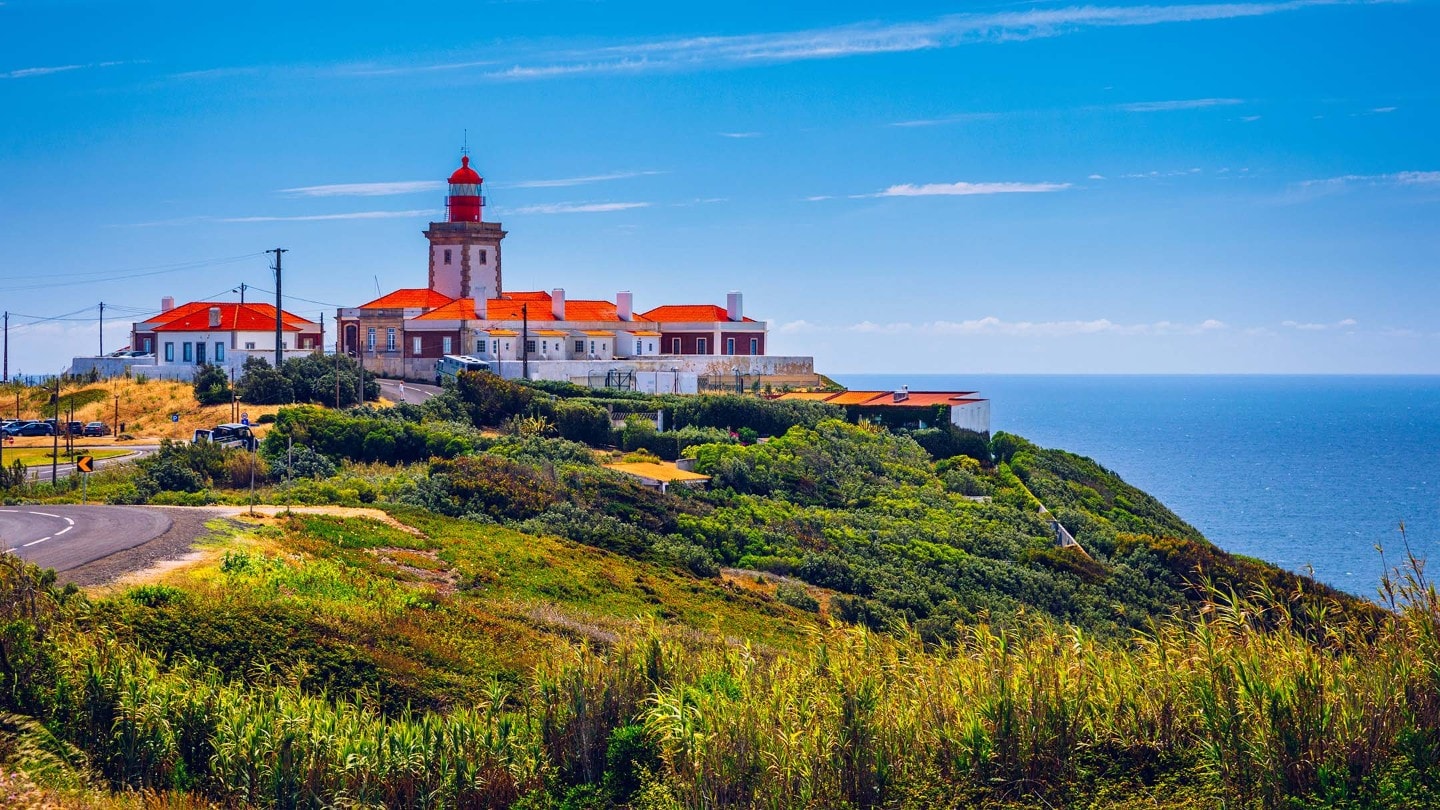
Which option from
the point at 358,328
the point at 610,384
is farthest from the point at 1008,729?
the point at 358,328

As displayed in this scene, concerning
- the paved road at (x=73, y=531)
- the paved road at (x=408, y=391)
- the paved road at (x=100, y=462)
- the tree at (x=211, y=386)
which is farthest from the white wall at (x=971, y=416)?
the paved road at (x=73, y=531)

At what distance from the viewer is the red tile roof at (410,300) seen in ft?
236

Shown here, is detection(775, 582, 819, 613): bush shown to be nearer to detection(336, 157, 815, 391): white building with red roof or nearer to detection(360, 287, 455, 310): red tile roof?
detection(336, 157, 815, 391): white building with red roof

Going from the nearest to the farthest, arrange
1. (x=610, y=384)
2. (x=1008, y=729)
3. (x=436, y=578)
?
(x=1008, y=729)
(x=436, y=578)
(x=610, y=384)

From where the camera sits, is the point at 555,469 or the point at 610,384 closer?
the point at 555,469

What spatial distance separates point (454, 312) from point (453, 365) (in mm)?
5495

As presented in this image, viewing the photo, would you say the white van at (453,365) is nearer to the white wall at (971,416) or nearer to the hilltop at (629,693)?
the white wall at (971,416)

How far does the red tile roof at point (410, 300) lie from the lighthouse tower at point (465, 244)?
1.21 m

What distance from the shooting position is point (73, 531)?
86.1ft

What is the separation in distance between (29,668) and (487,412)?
38.6 metres

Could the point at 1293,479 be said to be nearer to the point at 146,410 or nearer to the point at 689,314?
the point at 689,314

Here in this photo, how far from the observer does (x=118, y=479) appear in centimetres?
3772

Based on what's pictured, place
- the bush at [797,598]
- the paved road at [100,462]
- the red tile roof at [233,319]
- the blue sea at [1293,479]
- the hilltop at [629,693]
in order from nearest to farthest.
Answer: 1. the hilltop at [629,693]
2. the bush at [797,598]
3. the paved road at [100,462]
4. the blue sea at [1293,479]
5. the red tile roof at [233,319]

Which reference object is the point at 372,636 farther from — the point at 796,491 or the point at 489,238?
the point at 489,238
